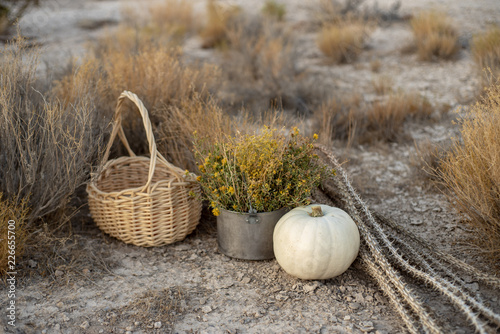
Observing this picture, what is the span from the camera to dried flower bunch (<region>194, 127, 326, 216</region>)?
2.78 meters

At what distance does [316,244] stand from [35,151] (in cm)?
175

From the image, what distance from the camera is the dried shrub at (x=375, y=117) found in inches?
191

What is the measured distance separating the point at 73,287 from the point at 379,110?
11.4 ft

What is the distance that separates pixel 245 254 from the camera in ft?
9.64

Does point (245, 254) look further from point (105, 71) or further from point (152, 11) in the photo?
point (152, 11)

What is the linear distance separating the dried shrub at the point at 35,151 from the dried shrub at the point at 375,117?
96.0 inches


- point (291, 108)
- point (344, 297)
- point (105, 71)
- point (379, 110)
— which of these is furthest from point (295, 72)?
point (344, 297)

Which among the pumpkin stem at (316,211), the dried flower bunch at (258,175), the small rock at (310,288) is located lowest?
the small rock at (310,288)

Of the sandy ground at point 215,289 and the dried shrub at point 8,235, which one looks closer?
the sandy ground at point 215,289

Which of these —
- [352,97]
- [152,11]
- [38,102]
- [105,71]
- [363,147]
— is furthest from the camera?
[152,11]

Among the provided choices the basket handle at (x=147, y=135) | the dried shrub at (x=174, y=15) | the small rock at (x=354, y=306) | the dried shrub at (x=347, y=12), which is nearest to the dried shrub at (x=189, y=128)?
the basket handle at (x=147, y=135)

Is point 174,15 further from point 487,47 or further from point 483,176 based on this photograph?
point 483,176

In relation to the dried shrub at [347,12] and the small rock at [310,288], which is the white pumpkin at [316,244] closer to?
the small rock at [310,288]

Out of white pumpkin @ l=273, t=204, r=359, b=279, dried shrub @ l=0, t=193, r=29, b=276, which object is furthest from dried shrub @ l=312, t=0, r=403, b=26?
dried shrub @ l=0, t=193, r=29, b=276
